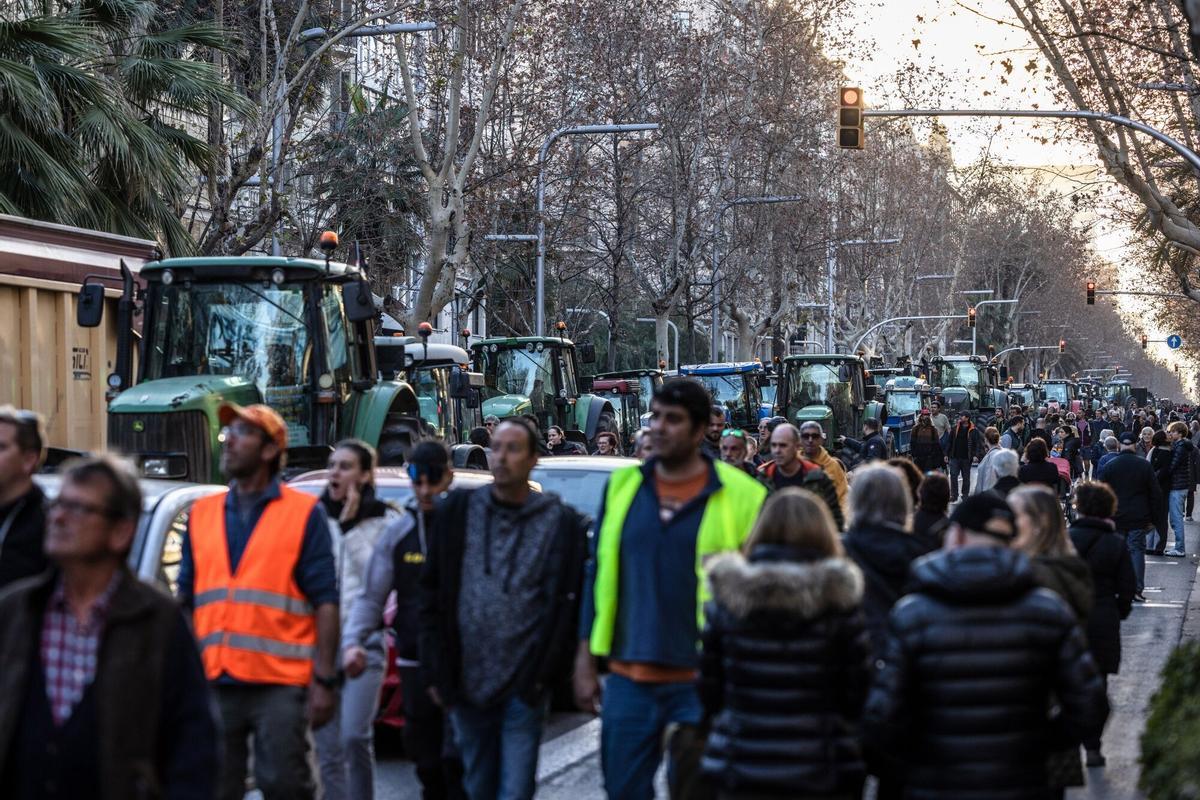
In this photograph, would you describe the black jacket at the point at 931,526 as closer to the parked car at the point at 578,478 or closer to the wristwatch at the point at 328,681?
the wristwatch at the point at 328,681

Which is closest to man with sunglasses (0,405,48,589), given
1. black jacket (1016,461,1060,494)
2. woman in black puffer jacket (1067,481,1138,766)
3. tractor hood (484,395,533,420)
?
woman in black puffer jacket (1067,481,1138,766)

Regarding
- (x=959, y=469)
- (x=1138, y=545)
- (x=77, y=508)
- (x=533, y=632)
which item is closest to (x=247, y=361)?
(x=533, y=632)

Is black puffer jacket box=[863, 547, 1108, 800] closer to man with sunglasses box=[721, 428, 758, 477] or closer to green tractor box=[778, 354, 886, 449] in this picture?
man with sunglasses box=[721, 428, 758, 477]

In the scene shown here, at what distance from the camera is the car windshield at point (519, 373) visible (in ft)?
90.4

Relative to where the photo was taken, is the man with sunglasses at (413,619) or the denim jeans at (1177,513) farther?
the denim jeans at (1177,513)

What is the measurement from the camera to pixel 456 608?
6555mm

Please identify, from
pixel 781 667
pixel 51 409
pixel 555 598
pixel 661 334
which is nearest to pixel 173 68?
pixel 51 409

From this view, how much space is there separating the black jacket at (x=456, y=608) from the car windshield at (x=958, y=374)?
187 ft

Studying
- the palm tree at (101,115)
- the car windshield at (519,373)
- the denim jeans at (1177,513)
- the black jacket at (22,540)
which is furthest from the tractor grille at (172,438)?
the denim jeans at (1177,513)

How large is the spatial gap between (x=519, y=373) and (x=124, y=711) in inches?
924

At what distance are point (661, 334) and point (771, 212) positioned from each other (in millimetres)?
7869

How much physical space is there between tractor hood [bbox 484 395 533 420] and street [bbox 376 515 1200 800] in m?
10.8

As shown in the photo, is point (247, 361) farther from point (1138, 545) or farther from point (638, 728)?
point (1138, 545)

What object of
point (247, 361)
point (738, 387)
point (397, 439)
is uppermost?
point (247, 361)
